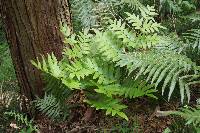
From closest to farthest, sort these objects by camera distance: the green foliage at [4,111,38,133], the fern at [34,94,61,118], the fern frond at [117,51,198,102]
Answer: the fern frond at [117,51,198,102]
the green foliage at [4,111,38,133]
the fern at [34,94,61,118]

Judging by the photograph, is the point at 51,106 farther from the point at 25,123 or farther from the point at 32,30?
the point at 32,30

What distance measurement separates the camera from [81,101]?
14.4ft

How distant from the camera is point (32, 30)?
4.32 m

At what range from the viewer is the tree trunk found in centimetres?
424

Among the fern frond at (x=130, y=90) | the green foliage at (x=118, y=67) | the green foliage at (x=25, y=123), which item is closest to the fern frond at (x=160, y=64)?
the green foliage at (x=118, y=67)

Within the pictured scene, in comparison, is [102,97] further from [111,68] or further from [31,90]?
[31,90]

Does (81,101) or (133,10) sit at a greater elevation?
(133,10)

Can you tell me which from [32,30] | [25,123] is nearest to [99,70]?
[32,30]

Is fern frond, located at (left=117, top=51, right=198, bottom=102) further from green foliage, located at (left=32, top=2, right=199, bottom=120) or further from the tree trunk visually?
the tree trunk

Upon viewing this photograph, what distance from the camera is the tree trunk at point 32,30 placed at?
4238 millimetres

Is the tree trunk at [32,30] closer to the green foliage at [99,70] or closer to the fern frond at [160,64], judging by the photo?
the green foliage at [99,70]

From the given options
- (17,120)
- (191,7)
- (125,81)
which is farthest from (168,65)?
(191,7)

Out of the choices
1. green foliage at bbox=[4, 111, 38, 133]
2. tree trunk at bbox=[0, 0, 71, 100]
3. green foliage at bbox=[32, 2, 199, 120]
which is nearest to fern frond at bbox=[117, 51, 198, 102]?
green foliage at bbox=[32, 2, 199, 120]

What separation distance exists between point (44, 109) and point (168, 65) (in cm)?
147
